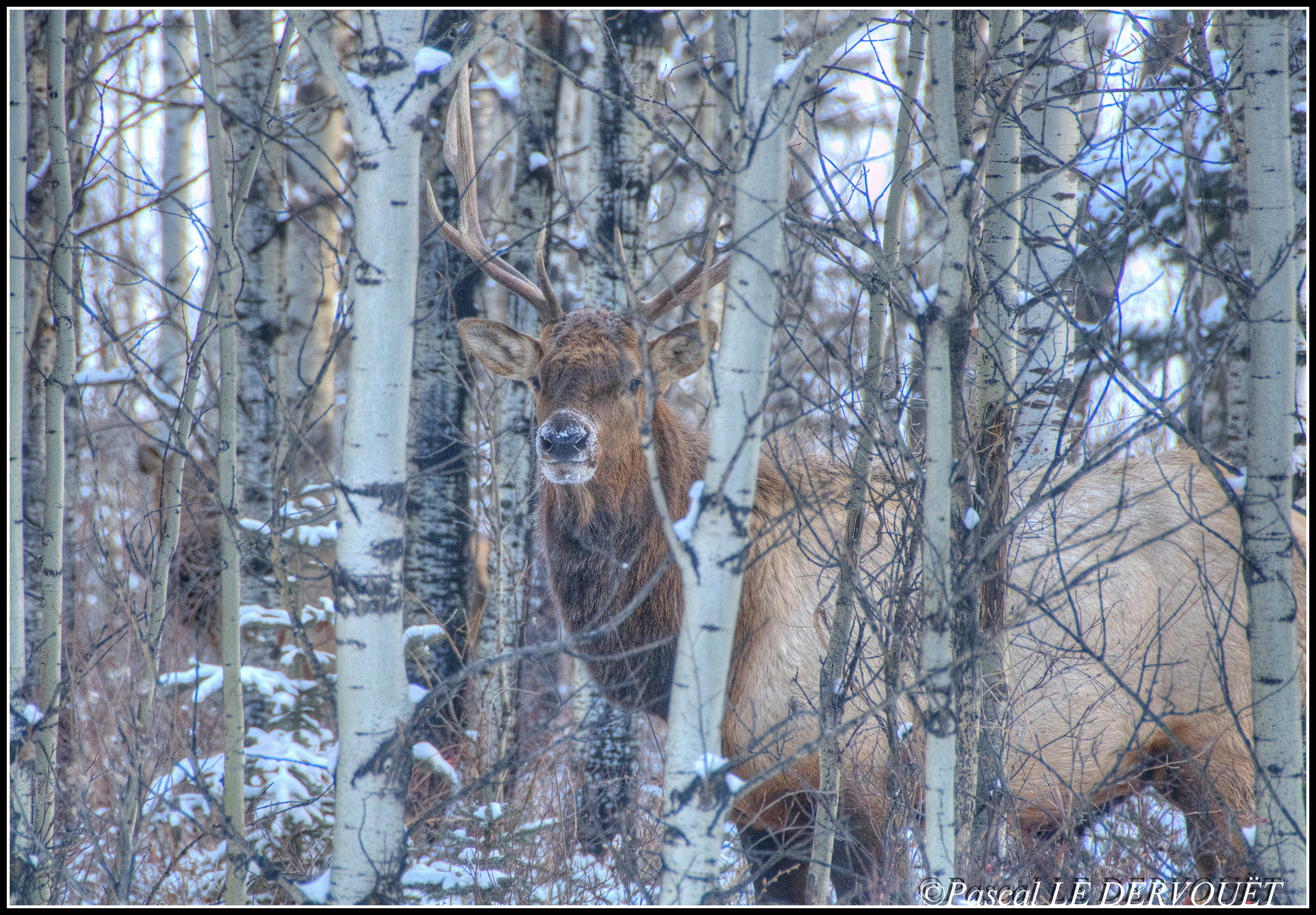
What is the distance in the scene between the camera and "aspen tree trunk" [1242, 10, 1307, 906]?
8.57 ft

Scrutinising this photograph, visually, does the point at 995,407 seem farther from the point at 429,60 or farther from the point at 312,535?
the point at 312,535

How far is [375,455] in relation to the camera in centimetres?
230

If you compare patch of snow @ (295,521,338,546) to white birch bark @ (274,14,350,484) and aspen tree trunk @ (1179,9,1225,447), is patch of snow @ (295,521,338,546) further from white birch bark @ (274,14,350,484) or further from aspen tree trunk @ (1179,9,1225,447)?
aspen tree trunk @ (1179,9,1225,447)

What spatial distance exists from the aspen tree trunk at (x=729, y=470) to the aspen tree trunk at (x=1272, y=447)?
5.00 feet

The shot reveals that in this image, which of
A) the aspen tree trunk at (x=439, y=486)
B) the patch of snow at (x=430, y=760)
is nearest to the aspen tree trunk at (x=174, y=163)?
the aspen tree trunk at (x=439, y=486)

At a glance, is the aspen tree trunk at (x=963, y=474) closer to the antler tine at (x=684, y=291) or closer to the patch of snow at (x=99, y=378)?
the antler tine at (x=684, y=291)

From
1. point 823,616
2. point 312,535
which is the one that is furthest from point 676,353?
point 312,535

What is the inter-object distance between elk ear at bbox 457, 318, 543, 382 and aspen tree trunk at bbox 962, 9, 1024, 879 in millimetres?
2205

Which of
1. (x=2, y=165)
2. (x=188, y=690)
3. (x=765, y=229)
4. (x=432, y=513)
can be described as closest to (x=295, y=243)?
(x=432, y=513)

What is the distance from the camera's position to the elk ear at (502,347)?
15.0 ft

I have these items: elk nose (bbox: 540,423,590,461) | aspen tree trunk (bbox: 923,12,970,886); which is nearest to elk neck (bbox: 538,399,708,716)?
elk nose (bbox: 540,423,590,461)

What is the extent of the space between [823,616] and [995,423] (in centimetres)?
117

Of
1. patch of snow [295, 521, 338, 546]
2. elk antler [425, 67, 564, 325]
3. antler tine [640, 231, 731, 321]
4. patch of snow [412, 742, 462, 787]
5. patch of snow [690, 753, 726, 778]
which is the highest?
elk antler [425, 67, 564, 325]

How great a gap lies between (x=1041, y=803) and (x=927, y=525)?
90.8 inches
